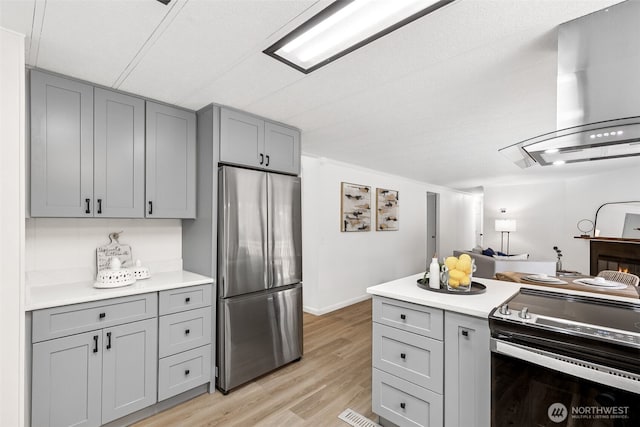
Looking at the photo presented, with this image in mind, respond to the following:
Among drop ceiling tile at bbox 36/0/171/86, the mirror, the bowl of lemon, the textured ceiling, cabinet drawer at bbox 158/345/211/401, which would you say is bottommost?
cabinet drawer at bbox 158/345/211/401

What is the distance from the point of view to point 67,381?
5.83 ft

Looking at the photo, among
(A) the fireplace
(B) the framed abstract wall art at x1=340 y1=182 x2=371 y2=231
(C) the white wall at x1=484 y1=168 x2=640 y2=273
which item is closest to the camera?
(B) the framed abstract wall art at x1=340 y1=182 x2=371 y2=231

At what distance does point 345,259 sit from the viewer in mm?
4715

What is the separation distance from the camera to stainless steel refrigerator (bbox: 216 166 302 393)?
2.40m

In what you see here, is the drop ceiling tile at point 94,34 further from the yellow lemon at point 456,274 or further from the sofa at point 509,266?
the sofa at point 509,266

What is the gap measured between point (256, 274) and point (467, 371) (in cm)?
167

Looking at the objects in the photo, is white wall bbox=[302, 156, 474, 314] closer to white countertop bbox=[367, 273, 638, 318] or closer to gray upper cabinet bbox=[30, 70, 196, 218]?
gray upper cabinet bbox=[30, 70, 196, 218]

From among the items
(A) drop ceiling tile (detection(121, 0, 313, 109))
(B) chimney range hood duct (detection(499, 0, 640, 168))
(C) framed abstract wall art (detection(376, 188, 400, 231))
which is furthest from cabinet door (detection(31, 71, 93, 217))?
(C) framed abstract wall art (detection(376, 188, 400, 231))

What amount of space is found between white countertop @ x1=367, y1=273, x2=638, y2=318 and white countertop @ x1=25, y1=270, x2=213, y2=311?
1.44 m

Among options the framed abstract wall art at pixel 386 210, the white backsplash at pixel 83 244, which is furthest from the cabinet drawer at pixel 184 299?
the framed abstract wall art at pixel 386 210

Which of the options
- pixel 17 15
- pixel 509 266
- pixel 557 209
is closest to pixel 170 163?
pixel 17 15

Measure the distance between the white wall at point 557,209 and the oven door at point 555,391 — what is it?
6.29m

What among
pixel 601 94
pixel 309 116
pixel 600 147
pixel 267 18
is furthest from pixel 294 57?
pixel 600 147

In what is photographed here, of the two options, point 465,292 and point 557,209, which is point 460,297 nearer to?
point 465,292
